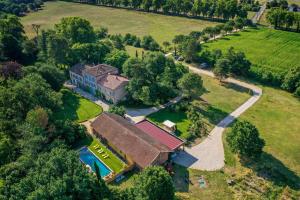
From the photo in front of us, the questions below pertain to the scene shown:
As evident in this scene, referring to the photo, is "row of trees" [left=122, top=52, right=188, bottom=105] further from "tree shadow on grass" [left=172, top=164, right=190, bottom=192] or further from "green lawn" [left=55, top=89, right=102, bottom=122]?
"tree shadow on grass" [left=172, top=164, right=190, bottom=192]

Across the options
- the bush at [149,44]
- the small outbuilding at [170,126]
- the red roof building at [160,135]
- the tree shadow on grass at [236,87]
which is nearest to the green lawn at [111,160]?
the red roof building at [160,135]

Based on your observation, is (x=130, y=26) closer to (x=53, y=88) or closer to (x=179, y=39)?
(x=179, y=39)

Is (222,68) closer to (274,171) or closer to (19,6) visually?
(274,171)

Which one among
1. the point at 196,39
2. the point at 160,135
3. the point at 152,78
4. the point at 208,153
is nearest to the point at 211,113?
the point at 208,153

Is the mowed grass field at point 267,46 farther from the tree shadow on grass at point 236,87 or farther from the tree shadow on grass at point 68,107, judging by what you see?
the tree shadow on grass at point 68,107

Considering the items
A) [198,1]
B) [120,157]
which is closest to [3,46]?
[120,157]
